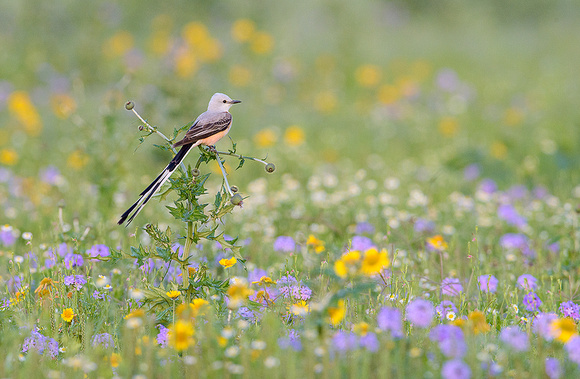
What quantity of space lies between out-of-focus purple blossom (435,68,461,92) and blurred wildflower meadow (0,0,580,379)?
48 millimetres

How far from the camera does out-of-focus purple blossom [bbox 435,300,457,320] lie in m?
2.12

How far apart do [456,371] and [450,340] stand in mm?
144

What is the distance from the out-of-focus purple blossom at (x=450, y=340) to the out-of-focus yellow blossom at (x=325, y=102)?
5.97m

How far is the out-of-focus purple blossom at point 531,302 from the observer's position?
7.55ft

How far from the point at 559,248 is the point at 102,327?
7.81 ft

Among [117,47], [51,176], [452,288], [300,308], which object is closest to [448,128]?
[51,176]

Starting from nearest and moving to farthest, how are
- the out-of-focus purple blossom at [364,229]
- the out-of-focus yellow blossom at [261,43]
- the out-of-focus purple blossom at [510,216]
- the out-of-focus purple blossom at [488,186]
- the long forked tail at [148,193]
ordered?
the long forked tail at [148,193], the out-of-focus purple blossom at [364,229], the out-of-focus purple blossom at [510,216], the out-of-focus purple blossom at [488,186], the out-of-focus yellow blossom at [261,43]

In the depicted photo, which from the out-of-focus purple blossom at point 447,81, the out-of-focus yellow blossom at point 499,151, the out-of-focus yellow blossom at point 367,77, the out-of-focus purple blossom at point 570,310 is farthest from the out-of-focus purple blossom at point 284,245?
the out-of-focus purple blossom at point 447,81

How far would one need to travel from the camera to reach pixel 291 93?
8.68 meters

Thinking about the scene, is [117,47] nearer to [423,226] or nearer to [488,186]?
[488,186]

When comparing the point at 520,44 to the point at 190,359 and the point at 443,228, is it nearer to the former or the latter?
the point at 443,228

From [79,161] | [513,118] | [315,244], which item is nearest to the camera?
[315,244]

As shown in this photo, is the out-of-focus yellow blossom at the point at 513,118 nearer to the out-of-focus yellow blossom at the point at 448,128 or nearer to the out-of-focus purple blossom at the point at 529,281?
the out-of-focus yellow blossom at the point at 448,128

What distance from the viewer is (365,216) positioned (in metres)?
3.72
